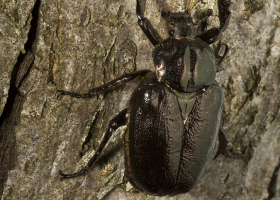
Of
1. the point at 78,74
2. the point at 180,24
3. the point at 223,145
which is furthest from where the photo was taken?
the point at 223,145

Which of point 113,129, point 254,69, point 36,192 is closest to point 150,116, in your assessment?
point 113,129

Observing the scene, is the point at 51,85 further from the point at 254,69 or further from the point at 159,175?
the point at 254,69

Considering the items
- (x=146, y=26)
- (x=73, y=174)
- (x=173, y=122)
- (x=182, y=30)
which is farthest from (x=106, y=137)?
(x=182, y=30)

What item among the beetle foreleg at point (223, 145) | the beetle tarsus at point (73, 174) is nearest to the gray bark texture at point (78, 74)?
the beetle tarsus at point (73, 174)

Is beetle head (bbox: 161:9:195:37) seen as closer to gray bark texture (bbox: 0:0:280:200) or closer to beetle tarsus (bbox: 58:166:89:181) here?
gray bark texture (bbox: 0:0:280:200)

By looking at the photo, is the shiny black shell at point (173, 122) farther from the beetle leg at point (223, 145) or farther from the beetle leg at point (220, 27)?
the beetle leg at point (223, 145)

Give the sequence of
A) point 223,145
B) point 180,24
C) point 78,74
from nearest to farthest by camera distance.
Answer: point 78,74 → point 180,24 → point 223,145

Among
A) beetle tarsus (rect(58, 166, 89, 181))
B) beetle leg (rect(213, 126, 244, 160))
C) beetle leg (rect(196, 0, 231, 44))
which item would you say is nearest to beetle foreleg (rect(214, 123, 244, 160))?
beetle leg (rect(213, 126, 244, 160))

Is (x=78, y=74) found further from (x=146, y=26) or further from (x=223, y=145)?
(x=223, y=145)
